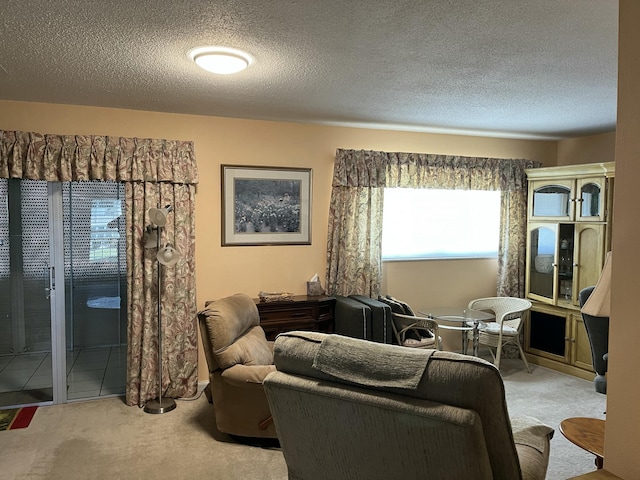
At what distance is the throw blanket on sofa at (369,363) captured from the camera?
5.52 feet

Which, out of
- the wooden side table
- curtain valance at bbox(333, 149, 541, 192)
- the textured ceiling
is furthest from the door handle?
the wooden side table

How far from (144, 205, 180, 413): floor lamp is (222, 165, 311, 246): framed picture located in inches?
24.2

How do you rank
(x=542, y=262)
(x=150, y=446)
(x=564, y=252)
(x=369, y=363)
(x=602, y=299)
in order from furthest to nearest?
(x=542, y=262), (x=564, y=252), (x=150, y=446), (x=602, y=299), (x=369, y=363)

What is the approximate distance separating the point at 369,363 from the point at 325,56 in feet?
5.54

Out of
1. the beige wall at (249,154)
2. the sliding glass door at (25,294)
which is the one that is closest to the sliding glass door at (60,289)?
the sliding glass door at (25,294)

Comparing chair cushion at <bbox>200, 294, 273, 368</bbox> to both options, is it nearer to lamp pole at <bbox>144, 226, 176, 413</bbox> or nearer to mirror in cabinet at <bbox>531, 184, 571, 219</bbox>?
lamp pole at <bbox>144, 226, 176, 413</bbox>

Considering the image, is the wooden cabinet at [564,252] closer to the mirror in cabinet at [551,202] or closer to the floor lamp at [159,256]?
the mirror in cabinet at [551,202]

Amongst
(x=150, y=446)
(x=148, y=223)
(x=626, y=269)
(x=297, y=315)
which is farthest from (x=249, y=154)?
(x=626, y=269)

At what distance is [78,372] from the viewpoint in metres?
4.22

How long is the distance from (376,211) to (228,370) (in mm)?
2362

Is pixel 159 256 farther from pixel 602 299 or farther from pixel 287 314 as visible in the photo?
pixel 602 299

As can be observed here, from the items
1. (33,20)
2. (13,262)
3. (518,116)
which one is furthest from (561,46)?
(13,262)

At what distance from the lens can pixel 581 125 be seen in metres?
4.75

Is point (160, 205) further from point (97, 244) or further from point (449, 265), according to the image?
point (449, 265)
